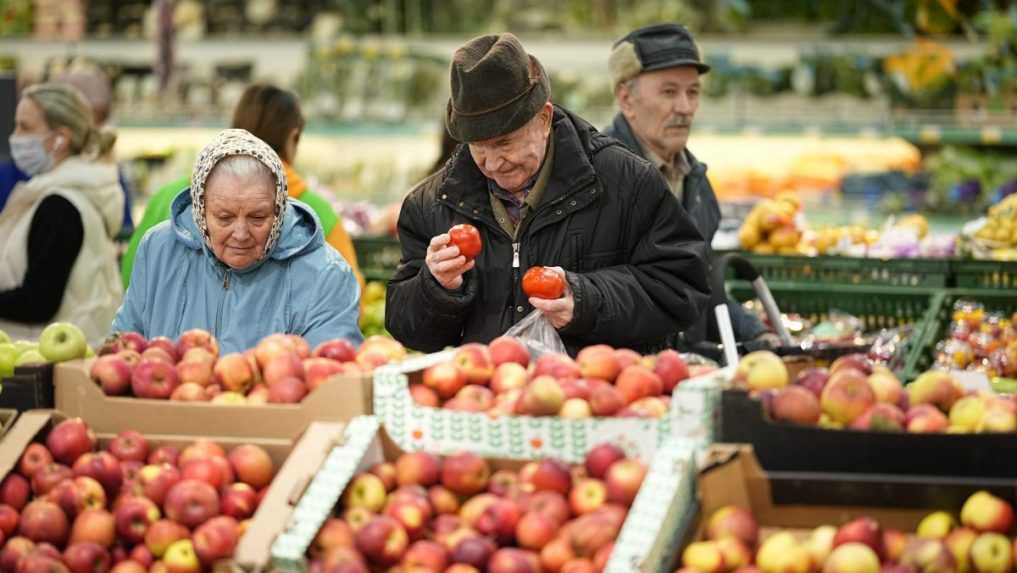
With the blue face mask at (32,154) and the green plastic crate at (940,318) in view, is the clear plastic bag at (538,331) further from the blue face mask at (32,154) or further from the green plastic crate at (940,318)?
the blue face mask at (32,154)

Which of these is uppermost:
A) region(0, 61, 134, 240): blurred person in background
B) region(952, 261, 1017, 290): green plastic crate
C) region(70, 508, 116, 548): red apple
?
region(70, 508, 116, 548): red apple

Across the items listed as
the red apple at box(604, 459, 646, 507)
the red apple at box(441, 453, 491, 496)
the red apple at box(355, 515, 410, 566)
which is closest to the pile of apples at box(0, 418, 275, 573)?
the red apple at box(355, 515, 410, 566)

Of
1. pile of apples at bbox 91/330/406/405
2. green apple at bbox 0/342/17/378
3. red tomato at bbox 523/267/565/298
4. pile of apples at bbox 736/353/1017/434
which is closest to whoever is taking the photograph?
pile of apples at bbox 736/353/1017/434

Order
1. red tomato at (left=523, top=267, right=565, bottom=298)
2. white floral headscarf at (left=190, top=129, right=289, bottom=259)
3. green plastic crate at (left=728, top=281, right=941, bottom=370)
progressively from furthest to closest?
1. green plastic crate at (left=728, top=281, right=941, bottom=370)
2. white floral headscarf at (left=190, top=129, right=289, bottom=259)
3. red tomato at (left=523, top=267, right=565, bottom=298)

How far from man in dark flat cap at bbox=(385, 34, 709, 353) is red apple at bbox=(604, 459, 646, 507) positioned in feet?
3.21

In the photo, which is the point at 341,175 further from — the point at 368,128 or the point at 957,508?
the point at 957,508

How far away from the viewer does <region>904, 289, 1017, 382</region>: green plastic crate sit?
514cm

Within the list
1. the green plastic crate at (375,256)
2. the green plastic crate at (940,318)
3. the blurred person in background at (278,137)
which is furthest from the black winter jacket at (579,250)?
the green plastic crate at (375,256)

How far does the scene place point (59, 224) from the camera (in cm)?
550

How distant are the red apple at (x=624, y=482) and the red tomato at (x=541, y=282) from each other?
889 mm

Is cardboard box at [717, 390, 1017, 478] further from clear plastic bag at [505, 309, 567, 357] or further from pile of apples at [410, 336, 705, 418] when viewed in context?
clear plastic bag at [505, 309, 567, 357]

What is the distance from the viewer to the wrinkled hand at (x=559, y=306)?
11.5ft

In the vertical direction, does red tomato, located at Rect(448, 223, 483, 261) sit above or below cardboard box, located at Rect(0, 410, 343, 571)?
above

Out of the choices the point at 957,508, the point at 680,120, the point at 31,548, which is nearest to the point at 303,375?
the point at 31,548
